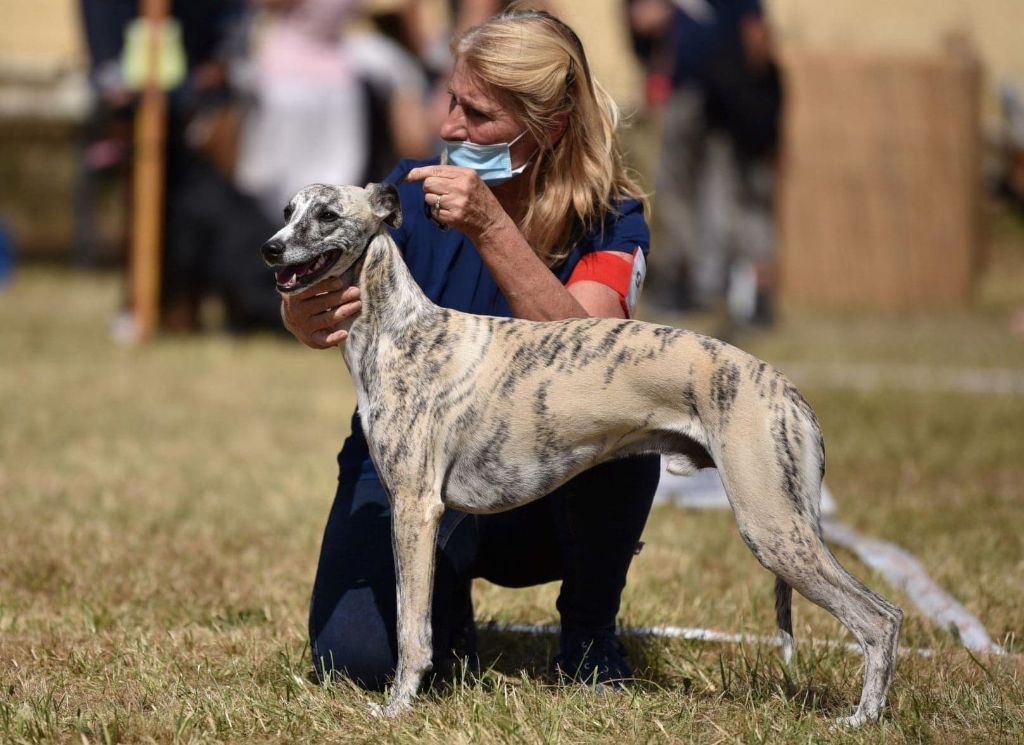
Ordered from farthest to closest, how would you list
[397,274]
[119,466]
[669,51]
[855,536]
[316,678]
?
1. [669,51]
2. [119,466]
3. [855,536]
4. [316,678]
5. [397,274]

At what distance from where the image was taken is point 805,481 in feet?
9.40

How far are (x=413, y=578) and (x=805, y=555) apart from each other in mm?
827

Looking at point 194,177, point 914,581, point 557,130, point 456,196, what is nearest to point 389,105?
point 194,177

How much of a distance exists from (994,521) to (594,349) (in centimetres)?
294

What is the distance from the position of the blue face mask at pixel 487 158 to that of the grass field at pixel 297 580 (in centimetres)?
119

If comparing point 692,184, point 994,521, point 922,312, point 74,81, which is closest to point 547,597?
point 994,521

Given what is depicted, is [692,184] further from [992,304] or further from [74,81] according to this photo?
[74,81]

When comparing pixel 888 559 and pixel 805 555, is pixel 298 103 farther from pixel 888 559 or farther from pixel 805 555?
pixel 805 555

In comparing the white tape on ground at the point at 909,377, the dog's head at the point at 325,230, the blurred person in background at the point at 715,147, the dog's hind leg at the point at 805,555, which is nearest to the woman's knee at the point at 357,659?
the dog's head at the point at 325,230

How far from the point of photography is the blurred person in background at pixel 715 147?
35.5 ft

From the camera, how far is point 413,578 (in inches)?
120

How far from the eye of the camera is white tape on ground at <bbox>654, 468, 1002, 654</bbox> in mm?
3959

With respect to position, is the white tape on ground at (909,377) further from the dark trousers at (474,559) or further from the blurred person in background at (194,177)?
the dark trousers at (474,559)

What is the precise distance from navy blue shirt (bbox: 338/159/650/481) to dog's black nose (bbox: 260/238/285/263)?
667 mm
